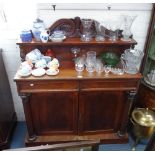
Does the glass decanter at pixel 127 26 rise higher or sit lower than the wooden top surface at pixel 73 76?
higher

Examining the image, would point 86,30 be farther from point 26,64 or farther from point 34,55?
point 26,64

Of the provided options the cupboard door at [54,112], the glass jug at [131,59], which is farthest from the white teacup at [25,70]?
the glass jug at [131,59]

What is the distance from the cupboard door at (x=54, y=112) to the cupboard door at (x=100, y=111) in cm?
9

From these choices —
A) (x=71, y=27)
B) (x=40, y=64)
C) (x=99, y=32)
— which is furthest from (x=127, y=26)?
(x=40, y=64)

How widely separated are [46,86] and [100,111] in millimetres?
654

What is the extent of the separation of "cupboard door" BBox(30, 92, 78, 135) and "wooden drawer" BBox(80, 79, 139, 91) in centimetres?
14

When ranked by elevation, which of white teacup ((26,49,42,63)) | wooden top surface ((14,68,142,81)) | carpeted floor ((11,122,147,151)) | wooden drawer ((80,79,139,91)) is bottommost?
carpeted floor ((11,122,147,151))

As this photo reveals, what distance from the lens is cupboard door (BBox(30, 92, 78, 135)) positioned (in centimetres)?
200

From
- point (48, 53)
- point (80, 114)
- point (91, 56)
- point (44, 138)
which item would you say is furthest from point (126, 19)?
→ point (44, 138)

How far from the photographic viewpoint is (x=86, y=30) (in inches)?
79.0

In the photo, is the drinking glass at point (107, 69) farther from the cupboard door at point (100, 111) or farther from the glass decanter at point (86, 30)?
the glass decanter at point (86, 30)

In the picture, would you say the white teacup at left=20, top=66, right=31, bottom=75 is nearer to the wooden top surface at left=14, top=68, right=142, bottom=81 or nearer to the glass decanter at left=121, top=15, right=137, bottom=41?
the wooden top surface at left=14, top=68, right=142, bottom=81

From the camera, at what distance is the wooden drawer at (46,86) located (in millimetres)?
1853

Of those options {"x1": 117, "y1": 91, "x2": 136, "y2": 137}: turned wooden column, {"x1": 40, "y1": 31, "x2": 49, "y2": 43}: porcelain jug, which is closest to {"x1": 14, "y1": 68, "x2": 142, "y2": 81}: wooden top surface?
{"x1": 117, "y1": 91, "x2": 136, "y2": 137}: turned wooden column
